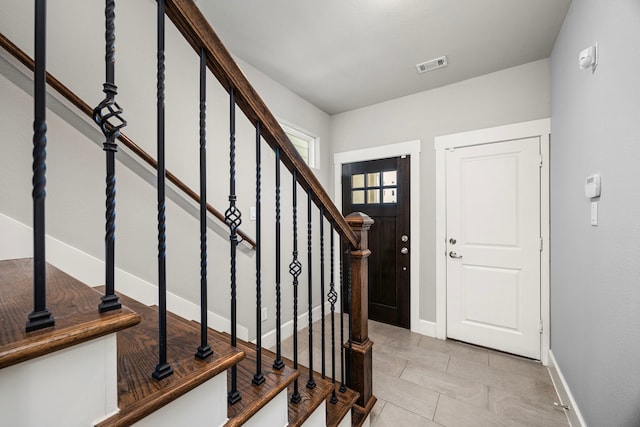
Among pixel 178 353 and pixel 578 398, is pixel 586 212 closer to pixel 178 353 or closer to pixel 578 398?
pixel 578 398

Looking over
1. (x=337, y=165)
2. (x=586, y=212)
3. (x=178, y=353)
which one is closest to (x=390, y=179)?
(x=337, y=165)

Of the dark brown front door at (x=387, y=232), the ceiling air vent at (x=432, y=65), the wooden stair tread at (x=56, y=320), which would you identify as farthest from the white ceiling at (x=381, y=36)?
the wooden stair tread at (x=56, y=320)

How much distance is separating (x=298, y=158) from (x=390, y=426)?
171 centimetres

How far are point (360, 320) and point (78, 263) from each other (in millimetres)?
1513

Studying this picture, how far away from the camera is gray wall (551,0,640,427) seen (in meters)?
1.03

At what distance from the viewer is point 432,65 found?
2.42m

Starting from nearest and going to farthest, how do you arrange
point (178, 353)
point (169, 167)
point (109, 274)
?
point (109, 274) < point (178, 353) < point (169, 167)

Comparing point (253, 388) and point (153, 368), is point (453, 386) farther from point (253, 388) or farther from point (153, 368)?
point (153, 368)

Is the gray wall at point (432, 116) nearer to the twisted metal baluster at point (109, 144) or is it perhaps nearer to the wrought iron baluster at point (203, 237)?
the wrought iron baluster at point (203, 237)

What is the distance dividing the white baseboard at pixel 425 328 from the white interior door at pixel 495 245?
150 mm

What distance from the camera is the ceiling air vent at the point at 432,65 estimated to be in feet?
7.70

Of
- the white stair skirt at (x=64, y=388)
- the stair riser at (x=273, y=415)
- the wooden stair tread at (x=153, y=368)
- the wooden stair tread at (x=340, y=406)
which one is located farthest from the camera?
the wooden stair tread at (x=340, y=406)

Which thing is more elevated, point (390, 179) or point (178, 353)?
point (390, 179)

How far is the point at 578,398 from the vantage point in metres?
1.56
